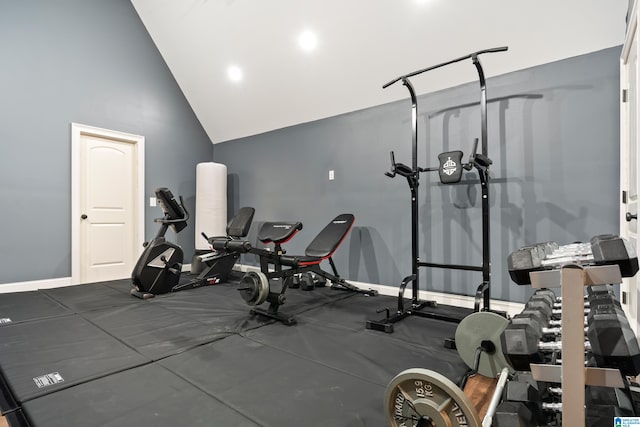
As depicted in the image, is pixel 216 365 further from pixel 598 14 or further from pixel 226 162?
pixel 226 162

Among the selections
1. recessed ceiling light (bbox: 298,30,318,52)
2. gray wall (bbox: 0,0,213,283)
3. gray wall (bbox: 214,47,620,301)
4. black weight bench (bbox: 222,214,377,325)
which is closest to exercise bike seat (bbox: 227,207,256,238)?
black weight bench (bbox: 222,214,377,325)

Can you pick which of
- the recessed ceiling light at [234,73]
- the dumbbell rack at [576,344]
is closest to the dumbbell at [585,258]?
the dumbbell rack at [576,344]

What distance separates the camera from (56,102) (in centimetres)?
403

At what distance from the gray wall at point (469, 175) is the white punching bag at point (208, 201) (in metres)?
1.14

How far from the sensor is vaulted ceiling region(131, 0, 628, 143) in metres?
2.59

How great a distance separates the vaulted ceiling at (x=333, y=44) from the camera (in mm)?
2590

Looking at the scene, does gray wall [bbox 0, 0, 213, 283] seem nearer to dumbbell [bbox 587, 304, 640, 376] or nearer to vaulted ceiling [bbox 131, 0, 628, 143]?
vaulted ceiling [bbox 131, 0, 628, 143]

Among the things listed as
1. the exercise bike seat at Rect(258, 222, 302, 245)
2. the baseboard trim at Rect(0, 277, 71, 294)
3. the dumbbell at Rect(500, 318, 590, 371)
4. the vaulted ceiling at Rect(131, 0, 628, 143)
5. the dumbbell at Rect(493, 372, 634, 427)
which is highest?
the vaulted ceiling at Rect(131, 0, 628, 143)

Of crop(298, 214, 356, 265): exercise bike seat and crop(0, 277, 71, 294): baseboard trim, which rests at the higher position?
crop(298, 214, 356, 265): exercise bike seat

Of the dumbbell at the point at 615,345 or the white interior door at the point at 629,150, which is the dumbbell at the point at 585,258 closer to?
the dumbbell at the point at 615,345

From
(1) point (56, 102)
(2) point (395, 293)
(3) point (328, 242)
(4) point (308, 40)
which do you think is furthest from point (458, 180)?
(1) point (56, 102)

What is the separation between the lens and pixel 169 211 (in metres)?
3.81

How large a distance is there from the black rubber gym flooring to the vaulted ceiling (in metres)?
2.47

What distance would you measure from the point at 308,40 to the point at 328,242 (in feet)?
7.62
